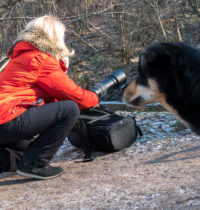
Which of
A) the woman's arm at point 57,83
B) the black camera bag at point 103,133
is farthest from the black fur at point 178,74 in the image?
the black camera bag at point 103,133

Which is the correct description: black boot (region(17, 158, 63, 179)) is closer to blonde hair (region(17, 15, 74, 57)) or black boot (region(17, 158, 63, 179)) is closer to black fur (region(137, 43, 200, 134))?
blonde hair (region(17, 15, 74, 57))

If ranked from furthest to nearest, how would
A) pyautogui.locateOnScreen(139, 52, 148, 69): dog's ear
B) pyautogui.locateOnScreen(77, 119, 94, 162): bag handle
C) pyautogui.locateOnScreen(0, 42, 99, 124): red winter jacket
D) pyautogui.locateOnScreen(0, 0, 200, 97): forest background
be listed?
pyautogui.locateOnScreen(0, 0, 200, 97): forest background
pyautogui.locateOnScreen(77, 119, 94, 162): bag handle
pyautogui.locateOnScreen(0, 42, 99, 124): red winter jacket
pyautogui.locateOnScreen(139, 52, 148, 69): dog's ear

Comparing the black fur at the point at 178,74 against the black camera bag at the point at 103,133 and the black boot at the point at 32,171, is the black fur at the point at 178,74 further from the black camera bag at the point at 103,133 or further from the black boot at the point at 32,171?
the black boot at the point at 32,171

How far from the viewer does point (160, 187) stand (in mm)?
2602

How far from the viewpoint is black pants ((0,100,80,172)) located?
9.40 ft

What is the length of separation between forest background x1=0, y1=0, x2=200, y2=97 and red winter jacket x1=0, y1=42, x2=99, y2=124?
514 centimetres

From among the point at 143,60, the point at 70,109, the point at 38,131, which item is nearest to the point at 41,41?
the point at 70,109

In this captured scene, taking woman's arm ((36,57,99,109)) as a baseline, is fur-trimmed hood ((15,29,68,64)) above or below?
above

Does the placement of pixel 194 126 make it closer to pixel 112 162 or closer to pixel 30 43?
pixel 112 162

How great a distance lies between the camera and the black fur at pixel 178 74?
7.11ft

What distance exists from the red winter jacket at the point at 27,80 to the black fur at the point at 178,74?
101 centimetres

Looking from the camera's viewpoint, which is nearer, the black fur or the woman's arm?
the black fur

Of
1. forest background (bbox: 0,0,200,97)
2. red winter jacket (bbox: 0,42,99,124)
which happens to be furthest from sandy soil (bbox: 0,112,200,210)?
forest background (bbox: 0,0,200,97)

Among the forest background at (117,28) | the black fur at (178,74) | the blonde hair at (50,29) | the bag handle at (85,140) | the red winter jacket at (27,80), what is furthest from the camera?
the forest background at (117,28)
